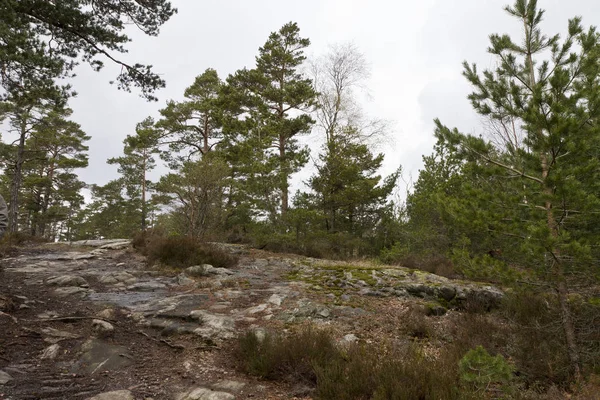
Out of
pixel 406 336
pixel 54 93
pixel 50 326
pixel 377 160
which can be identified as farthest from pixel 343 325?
pixel 377 160

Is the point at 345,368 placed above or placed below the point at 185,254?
below

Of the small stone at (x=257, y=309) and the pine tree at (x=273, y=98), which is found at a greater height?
the pine tree at (x=273, y=98)

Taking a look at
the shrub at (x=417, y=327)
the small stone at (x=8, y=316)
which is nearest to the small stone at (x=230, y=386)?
the shrub at (x=417, y=327)

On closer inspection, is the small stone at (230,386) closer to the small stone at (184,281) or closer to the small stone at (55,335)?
the small stone at (55,335)

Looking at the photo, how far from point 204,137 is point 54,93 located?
13446 millimetres

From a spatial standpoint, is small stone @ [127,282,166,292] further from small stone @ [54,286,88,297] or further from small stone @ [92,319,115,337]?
small stone @ [92,319,115,337]

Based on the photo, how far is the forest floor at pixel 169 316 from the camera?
344 cm

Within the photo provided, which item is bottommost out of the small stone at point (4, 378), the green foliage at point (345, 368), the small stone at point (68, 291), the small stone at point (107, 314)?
the green foliage at point (345, 368)

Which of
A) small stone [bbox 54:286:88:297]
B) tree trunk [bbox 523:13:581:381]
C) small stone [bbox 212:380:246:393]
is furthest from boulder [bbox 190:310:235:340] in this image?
tree trunk [bbox 523:13:581:381]

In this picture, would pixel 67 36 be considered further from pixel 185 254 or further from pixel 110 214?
pixel 110 214

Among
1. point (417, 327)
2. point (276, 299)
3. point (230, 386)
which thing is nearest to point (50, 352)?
point (230, 386)

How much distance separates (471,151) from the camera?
4727mm

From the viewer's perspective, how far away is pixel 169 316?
5355mm

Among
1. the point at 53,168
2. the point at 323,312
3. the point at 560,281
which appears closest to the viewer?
the point at 560,281
